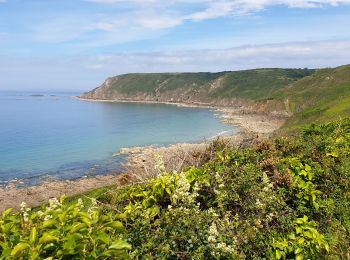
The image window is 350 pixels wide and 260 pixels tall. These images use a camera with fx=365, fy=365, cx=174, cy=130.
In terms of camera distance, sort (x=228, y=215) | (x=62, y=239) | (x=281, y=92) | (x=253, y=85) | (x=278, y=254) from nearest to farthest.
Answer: (x=62, y=239), (x=278, y=254), (x=228, y=215), (x=281, y=92), (x=253, y=85)

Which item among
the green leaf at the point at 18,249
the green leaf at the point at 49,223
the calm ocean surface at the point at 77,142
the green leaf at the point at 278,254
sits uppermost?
the green leaf at the point at 49,223

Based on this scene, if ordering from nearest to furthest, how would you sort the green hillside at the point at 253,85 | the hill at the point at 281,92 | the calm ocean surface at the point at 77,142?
the calm ocean surface at the point at 77,142, the hill at the point at 281,92, the green hillside at the point at 253,85

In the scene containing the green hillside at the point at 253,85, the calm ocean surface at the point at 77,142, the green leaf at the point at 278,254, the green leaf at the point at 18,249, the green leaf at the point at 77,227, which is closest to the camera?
the green leaf at the point at 18,249

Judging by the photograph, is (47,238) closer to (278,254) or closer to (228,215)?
(228,215)

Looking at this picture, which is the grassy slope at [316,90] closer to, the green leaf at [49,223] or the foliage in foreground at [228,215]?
the foliage in foreground at [228,215]

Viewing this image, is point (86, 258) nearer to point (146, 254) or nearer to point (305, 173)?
point (146, 254)

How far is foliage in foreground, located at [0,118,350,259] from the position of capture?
12.7ft

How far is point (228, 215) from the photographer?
18.8 ft

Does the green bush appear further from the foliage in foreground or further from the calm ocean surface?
the calm ocean surface

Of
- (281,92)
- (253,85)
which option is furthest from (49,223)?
(253,85)

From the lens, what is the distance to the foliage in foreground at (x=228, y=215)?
3869mm

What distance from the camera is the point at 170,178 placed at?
5.88m

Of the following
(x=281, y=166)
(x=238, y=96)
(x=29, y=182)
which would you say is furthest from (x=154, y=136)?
(x=238, y=96)

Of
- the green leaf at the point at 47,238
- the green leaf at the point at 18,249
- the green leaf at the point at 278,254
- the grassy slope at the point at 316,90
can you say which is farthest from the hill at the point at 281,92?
the green leaf at the point at 18,249
